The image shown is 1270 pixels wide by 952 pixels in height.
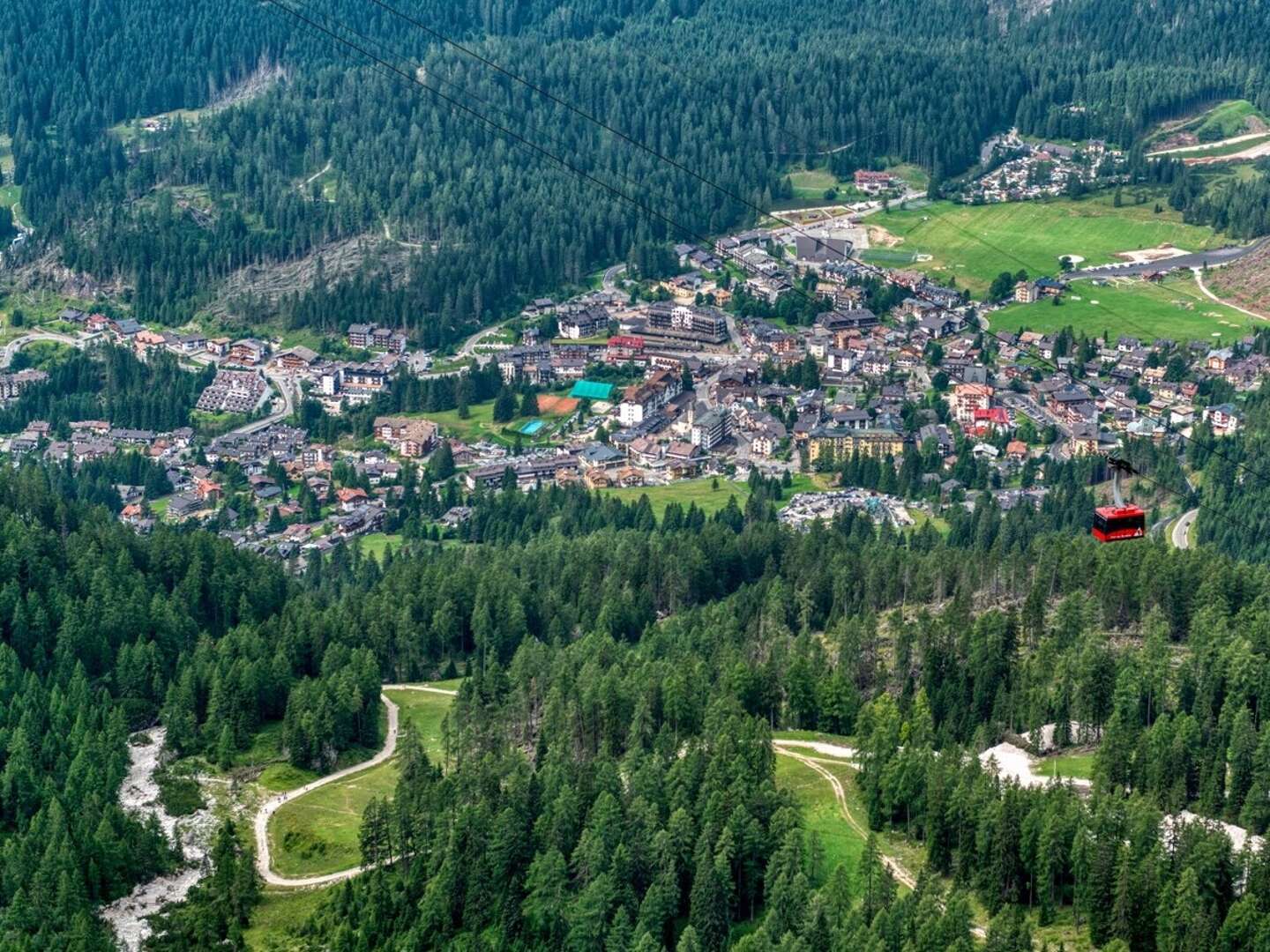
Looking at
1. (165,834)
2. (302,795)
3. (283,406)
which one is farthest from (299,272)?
(165,834)

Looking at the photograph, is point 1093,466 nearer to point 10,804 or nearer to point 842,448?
point 842,448

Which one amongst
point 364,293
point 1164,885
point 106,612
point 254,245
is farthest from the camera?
point 254,245

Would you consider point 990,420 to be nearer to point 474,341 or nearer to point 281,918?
point 474,341

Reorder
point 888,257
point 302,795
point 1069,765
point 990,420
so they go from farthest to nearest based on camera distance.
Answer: point 888,257 < point 990,420 < point 302,795 < point 1069,765

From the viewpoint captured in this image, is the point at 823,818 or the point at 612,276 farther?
the point at 612,276

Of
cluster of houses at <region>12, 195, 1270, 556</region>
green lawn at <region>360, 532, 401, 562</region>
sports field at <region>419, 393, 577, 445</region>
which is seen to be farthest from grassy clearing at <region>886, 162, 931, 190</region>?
green lawn at <region>360, 532, 401, 562</region>

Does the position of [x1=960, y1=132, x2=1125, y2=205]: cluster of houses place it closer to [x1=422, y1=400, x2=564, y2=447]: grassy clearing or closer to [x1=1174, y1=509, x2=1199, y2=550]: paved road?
[x1=422, y1=400, x2=564, y2=447]: grassy clearing

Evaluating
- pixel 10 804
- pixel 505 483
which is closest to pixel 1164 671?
pixel 10 804
